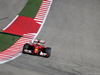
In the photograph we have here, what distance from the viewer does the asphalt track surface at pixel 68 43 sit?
991 centimetres

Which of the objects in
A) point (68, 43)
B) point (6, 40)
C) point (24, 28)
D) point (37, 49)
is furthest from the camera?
point (24, 28)

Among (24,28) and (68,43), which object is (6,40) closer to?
(24,28)

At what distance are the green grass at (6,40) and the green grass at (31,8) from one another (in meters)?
4.42

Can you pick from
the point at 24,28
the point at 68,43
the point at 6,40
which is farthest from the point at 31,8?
the point at 68,43

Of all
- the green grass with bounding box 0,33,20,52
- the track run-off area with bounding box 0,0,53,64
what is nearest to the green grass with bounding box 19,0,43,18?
the track run-off area with bounding box 0,0,53,64

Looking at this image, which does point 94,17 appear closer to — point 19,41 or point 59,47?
point 59,47

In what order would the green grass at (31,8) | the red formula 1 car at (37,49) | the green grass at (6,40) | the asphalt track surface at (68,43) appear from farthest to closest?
the green grass at (31,8)
the green grass at (6,40)
the red formula 1 car at (37,49)
the asphalt track surface at (68,43)

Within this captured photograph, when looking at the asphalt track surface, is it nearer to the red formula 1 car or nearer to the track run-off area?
the red formula 1 car

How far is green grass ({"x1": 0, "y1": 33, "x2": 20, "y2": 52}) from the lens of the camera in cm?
1287

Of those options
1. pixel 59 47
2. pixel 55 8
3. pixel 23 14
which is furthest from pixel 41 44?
pixel 55 8

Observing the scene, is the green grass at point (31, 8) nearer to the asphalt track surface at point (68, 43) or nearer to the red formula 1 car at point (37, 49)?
the asphalt track surface at point (68, 43)

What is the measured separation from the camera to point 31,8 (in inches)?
766

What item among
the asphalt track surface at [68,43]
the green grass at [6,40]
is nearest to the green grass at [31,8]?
the asphalt track surface at [68,43]

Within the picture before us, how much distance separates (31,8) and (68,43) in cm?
732
